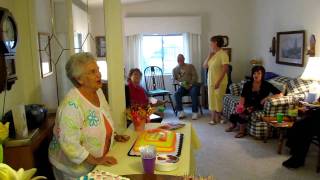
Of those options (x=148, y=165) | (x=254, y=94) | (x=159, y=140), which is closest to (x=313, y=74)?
(x=254, y=94)

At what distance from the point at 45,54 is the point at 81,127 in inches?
49.1

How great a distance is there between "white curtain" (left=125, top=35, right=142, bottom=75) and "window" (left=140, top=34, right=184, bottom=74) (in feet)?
0.68

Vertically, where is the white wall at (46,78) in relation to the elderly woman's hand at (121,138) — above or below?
above

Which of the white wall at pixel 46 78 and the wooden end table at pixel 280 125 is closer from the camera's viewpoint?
the white wall at pixel 46 78

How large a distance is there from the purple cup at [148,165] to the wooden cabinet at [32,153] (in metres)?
0.73

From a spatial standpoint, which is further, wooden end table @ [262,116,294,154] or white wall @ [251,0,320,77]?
white wall @ [251,0,320,77]

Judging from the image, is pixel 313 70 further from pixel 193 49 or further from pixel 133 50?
pixel 133 50

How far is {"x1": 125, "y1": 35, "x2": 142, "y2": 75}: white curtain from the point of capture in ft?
21.3

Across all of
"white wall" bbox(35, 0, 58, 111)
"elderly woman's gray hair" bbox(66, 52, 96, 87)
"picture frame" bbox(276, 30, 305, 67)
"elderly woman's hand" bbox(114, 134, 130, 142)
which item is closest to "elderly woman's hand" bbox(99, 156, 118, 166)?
"elderly woman's hand" bbox(114, 134, 130, 142)

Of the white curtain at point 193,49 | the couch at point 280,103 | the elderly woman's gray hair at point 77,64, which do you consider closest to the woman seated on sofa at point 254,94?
the couch at point 280,103

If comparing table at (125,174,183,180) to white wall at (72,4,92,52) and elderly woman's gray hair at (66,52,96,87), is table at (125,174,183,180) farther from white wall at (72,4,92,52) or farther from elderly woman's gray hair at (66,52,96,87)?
white wall at (72,4,92,52)

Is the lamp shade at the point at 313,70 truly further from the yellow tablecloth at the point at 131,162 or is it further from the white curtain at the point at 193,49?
the white curtain at the point at 193,49

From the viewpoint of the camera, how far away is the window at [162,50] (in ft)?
22.2

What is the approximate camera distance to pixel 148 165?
4.65ft
